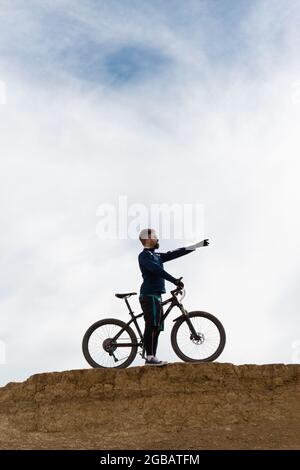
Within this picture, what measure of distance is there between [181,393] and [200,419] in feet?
2.00

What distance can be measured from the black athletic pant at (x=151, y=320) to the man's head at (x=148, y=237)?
39.7 inches

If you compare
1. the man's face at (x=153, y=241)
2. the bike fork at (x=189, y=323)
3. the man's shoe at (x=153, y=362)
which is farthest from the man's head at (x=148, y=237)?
the man's shoe at (x=153, y=362)

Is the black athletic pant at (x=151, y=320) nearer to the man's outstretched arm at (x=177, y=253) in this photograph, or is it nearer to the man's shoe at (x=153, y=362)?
the man's shoe at (x=153, y=362)

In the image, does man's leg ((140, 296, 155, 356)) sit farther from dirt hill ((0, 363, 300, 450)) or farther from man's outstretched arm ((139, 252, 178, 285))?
dirt hill ((0, 363, 300, 450))

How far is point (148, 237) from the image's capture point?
44.1ft

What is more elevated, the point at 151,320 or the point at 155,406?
the point at 151,320

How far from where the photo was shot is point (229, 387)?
13555 mm

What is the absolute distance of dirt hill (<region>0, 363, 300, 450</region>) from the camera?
12.9 metres

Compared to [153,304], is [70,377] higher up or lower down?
lower down

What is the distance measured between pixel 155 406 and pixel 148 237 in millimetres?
3228

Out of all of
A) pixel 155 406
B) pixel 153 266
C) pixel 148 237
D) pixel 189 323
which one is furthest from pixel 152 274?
pixel 155 406

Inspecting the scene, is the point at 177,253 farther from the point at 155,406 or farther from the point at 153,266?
the point at 155,406
